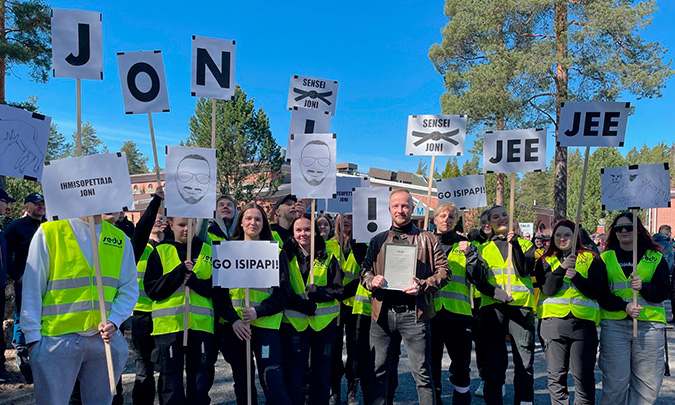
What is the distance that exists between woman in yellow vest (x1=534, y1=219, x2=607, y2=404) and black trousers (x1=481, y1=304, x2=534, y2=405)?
315 millimetres

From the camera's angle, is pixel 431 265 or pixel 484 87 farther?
pixel 484 87

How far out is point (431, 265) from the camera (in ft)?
15.9

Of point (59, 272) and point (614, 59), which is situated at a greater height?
point (614, 59)

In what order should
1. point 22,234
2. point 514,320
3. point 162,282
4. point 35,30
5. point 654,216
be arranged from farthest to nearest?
1. point 654,216
2. point 35,30
3. point 22,234
4. point 514,320
5. point 162,282

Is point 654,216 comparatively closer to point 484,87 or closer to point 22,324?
point 484,87

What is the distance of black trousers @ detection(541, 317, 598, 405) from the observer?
5.04m

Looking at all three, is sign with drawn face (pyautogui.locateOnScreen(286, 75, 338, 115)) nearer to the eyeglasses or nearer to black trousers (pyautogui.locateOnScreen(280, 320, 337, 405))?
black trousers (pyautogui.locateOnScreen(280, 320, 337, 405))

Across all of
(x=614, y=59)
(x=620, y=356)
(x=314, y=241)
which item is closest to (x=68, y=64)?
(x=314, y=241)

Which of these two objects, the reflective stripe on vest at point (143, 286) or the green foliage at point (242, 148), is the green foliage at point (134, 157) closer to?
the green foliage at point (242, 148)

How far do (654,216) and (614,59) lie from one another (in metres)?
46.8

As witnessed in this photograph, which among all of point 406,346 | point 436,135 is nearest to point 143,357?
point 406,346

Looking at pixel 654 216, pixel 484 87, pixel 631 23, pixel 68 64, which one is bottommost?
pixel 654 216

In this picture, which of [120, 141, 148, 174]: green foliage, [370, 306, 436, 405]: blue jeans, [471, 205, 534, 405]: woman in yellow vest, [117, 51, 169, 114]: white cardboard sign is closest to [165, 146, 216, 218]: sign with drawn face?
[117, 51, 169, 114]: white cardboard sign

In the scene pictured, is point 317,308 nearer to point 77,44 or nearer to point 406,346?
point 406,346
